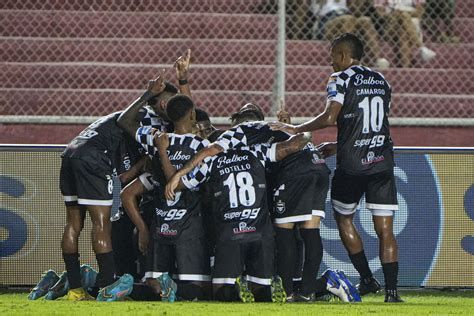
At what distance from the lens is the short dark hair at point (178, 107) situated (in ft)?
26.8

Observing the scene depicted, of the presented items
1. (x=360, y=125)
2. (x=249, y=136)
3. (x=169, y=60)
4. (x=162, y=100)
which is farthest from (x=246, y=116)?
(x=169, y=60)

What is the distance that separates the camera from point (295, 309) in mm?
7082

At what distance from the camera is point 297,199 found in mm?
8305

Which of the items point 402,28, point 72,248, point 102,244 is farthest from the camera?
point 402,28

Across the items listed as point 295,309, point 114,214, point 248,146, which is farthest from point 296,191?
point 114,214

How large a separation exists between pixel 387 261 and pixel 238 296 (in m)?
1.14

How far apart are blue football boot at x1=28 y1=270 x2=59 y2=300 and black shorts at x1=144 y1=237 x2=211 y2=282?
81cm

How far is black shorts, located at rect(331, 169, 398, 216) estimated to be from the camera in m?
8.44

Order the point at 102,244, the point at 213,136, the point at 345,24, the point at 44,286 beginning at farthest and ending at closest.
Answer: the point at 345,24 → the point at 213,136 → the point at 44,286 → the point at 102,244

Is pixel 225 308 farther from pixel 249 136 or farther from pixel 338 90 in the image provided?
pixel 338 90

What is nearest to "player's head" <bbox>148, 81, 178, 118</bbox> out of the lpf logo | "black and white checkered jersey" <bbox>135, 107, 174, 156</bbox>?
"black and white checkered jersey" <bbox>135, 107, 174, 156</bbox>

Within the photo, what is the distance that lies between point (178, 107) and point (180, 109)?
0.02m

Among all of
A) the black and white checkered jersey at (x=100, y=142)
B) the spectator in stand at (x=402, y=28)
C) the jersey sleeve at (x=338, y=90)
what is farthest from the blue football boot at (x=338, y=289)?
the spectator in stand at (x=402, y=28)

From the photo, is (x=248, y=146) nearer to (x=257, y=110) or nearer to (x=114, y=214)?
(x=257, y=110)
